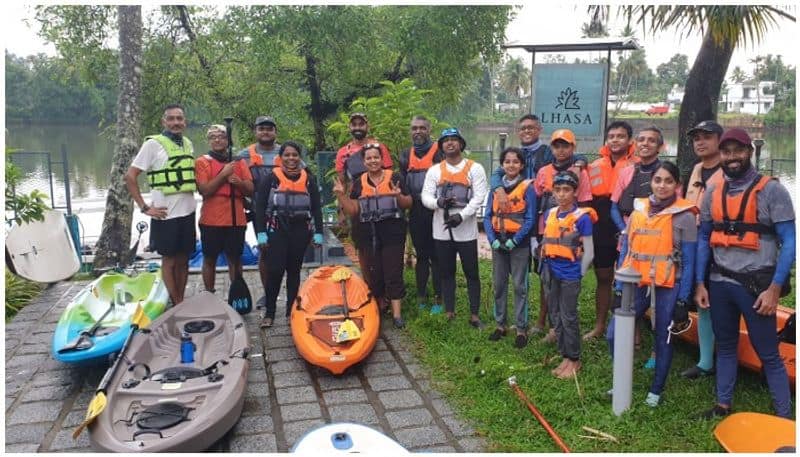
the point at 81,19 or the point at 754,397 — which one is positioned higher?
the point at 81,19

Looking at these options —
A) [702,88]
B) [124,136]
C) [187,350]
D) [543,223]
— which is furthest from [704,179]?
[124,136]

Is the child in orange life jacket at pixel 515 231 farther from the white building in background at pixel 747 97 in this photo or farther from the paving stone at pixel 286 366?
the white building in background at pixel 747 97

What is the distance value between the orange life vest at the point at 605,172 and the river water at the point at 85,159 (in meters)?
5.49

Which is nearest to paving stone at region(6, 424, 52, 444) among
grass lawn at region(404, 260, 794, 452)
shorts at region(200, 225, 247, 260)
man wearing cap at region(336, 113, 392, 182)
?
shorts at region(200, 225, 247, 260)

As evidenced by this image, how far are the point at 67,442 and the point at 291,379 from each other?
55.4 inches

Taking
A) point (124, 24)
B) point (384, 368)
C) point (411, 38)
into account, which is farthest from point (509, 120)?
point (384, 368)

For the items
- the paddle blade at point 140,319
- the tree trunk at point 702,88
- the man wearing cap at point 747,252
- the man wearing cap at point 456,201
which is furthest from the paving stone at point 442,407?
the tree trunk at point 702,88

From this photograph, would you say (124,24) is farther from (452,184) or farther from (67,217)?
(452,184)

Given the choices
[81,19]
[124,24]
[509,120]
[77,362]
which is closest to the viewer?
[77,362]

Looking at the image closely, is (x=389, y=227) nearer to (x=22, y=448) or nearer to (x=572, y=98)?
(x=572, y=98)

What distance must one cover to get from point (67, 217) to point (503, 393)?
610 cm

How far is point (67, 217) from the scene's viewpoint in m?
7.68

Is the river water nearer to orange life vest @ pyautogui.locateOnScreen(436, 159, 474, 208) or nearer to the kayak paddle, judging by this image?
orange life vest @ pyautogui.locateOnScreen(436, 159, 474, 208)

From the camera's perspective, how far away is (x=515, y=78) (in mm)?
55656
